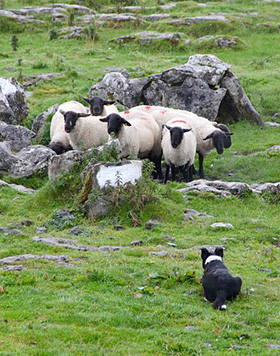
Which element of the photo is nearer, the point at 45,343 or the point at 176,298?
the point at 45,343

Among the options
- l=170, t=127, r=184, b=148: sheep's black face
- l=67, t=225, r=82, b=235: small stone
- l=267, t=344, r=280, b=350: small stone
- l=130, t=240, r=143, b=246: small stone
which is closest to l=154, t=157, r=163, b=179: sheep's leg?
l=170, t=127, r=184, b=148: sheep's black face

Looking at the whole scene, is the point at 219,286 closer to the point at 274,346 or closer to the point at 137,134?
the point at 274,346

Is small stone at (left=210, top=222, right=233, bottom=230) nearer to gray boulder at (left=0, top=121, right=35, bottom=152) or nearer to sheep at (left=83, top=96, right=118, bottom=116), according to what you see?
gray boulder at (left=0, top=121, right=35, bottom=152)

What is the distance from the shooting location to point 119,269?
8844 millimetres

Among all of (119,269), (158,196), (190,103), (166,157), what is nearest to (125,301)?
(119,269)

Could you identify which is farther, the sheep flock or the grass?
the sheep flock

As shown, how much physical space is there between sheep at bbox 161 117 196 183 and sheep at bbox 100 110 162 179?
50 centimetres

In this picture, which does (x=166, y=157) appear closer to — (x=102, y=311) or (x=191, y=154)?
(x=191, y=154)

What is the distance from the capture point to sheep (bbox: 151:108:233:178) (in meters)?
18.5

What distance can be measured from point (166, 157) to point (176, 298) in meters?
9.69

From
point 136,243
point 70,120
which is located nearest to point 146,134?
point 70,120

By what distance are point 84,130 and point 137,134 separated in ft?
4.94

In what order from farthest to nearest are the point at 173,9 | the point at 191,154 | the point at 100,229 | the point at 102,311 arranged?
the point at 173,9 → the point at 191,154 → the point at 100,229 → the point at 102,311

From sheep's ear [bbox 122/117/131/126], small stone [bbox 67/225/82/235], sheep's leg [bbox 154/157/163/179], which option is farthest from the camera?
sheep's leg [bbox 154/157/163/179]
